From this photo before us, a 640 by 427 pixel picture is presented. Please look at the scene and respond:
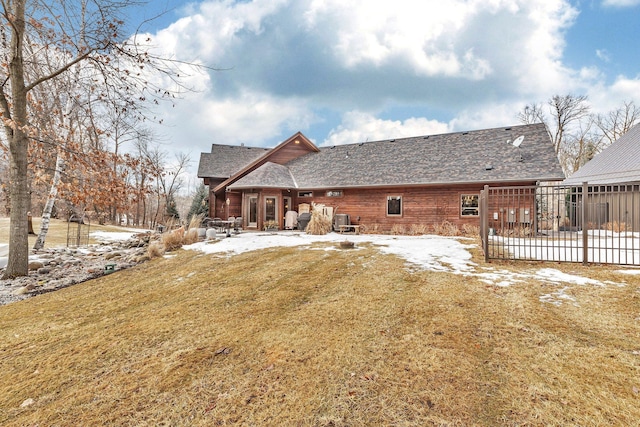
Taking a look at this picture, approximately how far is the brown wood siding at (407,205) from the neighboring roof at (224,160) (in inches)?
326

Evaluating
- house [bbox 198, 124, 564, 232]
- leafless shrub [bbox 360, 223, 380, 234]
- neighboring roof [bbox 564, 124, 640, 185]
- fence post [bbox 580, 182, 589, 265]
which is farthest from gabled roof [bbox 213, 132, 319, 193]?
neighboring roof [bbox 564, 124, 640, 185]

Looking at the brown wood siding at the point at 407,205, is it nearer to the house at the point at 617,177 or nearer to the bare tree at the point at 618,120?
the house at the point at 617,177

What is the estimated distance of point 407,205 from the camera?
51.1 feet

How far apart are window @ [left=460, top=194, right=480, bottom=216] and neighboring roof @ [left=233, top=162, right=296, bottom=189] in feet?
32.8

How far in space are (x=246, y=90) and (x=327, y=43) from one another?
5643 mm

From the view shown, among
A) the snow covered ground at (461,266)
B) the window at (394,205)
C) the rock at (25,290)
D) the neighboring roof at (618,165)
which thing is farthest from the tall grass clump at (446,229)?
the rock at (25,290)

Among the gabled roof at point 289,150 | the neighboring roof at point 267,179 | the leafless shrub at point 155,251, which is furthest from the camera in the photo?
the gabled roof at point 289,150

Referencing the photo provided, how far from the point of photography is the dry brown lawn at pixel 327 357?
6.97 ft

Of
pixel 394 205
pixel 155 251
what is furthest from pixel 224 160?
pixel 155 251

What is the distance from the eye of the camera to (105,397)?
236 centimetres

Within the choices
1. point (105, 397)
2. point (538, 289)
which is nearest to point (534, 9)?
point (538, 289)

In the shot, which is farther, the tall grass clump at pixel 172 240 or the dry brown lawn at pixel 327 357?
the tall grass clump at pixel 172 240

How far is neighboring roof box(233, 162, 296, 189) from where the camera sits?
54.7ft

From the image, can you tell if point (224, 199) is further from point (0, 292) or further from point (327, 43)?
point (0, 292)
